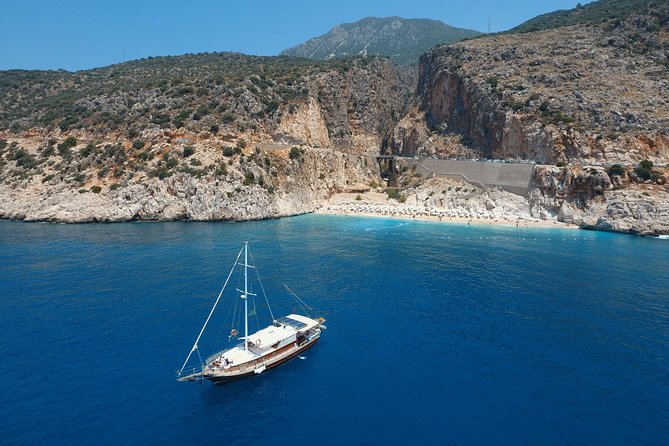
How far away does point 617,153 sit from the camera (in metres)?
71.2

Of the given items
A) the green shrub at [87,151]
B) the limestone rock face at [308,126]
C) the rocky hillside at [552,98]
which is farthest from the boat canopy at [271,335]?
the limestone rock face at [308,126]

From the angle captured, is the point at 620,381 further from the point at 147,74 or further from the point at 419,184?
the point at 147,74

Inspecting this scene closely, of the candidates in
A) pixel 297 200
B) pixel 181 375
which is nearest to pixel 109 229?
pixel 297 200

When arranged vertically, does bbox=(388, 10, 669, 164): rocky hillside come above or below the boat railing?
above

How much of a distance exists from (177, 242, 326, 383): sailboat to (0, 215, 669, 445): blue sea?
1.99ft

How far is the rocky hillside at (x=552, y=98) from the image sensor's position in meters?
74.1

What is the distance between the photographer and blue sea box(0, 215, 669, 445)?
60.7 ft

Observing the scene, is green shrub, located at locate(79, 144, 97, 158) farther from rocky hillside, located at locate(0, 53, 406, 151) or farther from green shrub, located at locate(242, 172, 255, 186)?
green shrub, located at locate(242, 172, 255, 186)

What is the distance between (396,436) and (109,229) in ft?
179

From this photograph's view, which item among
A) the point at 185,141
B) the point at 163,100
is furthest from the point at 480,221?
the point at 163,100

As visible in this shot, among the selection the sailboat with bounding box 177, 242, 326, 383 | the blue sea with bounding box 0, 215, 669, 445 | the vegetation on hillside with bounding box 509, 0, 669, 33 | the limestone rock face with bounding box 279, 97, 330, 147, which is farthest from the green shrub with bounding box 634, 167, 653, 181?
the sailboat with bounding box 177, 242, 326, 383

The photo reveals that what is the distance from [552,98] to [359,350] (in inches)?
2940

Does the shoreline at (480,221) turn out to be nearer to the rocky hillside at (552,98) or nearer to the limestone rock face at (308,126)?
Answer: the rocky hillside at (552,98)

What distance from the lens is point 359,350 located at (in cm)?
2550
